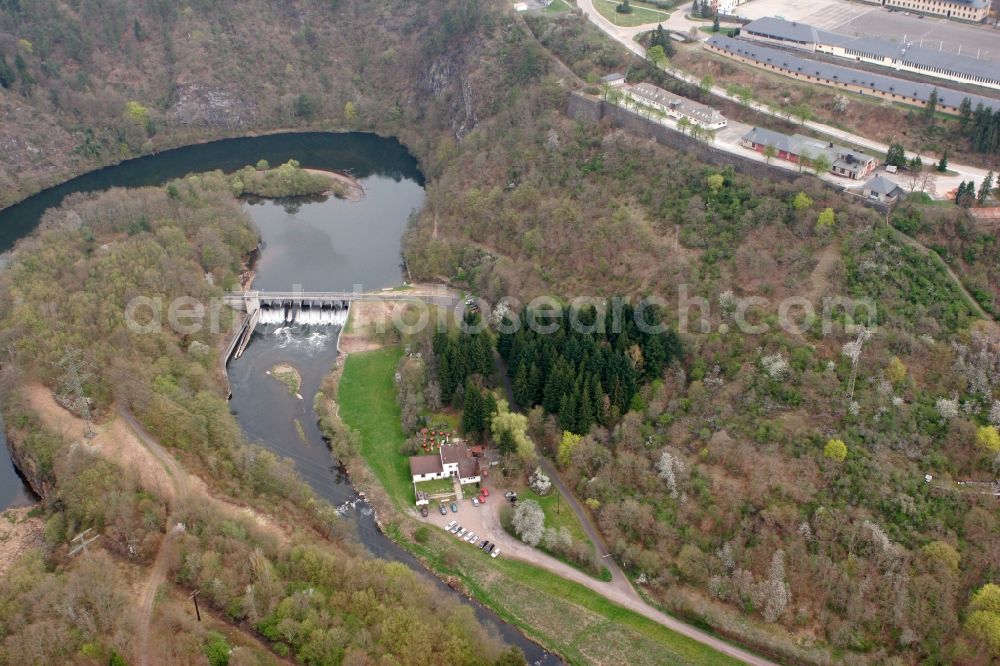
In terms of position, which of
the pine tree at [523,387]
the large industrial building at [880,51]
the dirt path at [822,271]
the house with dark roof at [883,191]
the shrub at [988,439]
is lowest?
the pine tree at [523,387]

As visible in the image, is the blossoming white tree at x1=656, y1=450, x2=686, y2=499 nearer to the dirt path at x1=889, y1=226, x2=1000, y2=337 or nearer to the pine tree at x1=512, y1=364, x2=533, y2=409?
the pine tree at x1=512, y1=364, x2=533, y2=409

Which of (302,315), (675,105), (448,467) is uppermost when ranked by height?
(675,105)

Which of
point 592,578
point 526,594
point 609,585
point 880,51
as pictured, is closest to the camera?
point 526,594

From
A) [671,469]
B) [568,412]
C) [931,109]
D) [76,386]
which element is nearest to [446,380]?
[568,412]

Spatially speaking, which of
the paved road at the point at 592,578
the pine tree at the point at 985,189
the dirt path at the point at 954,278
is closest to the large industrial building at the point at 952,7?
the pine tree at the point at 985,189

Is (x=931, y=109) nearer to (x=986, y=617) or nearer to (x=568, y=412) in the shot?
(x=568, y=412)

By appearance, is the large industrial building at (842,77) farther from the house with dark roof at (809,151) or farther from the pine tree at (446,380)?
the pine tree at (446,380)

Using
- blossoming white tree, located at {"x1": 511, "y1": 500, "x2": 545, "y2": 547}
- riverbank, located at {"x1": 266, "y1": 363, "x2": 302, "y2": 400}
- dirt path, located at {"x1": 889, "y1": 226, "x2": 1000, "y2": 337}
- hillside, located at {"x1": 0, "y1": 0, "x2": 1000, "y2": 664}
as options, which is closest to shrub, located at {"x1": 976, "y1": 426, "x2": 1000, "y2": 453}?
hillside, located at {"x1": 0, "y1": 0, "x2": 1000, "y2": 664}

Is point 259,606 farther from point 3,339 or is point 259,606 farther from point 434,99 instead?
point 434,99
